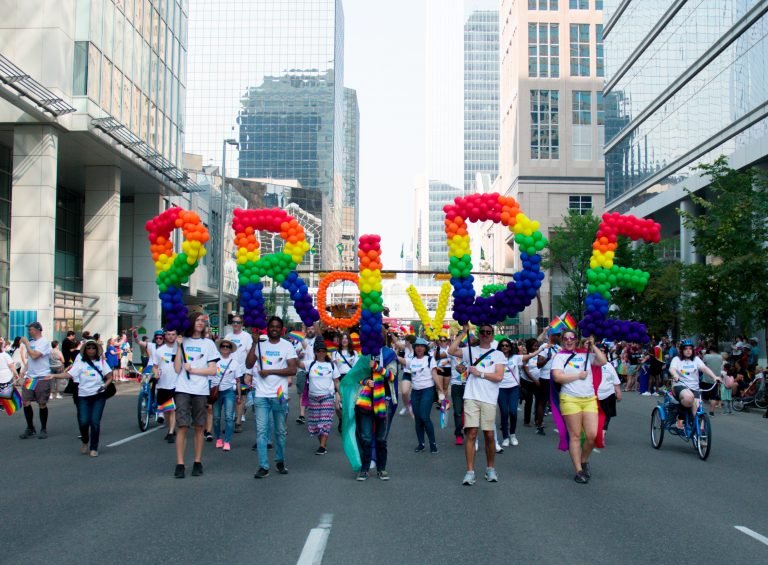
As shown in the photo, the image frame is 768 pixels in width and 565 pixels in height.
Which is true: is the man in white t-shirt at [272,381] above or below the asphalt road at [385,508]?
above

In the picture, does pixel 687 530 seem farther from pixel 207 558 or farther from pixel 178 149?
pixel 178 149

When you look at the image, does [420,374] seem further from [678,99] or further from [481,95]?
[481,95]

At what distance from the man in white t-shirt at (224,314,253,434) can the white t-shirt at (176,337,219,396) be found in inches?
109

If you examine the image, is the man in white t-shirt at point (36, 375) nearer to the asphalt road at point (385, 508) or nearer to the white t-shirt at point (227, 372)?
the asphalt road at point (385, 508)

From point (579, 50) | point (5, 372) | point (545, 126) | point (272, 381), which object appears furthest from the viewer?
point (579, 50)

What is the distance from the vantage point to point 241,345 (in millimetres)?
13141

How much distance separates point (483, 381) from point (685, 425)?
15.0 ft

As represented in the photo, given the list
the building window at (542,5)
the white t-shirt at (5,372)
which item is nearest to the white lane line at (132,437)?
the white t-shirt at (5,372)

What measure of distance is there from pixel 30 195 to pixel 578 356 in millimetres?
23508

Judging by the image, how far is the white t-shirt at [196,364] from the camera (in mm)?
9500

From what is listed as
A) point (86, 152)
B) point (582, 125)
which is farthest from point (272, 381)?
point (582, 125)

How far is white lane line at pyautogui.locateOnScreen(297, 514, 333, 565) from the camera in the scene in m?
5.85

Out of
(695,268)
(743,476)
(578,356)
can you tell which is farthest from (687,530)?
(695,268)

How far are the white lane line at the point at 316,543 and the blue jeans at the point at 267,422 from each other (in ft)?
7.55
